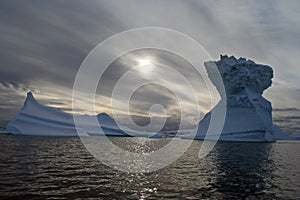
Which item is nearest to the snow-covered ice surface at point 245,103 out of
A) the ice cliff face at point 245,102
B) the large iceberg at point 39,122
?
the ice cliff face at point 245,102

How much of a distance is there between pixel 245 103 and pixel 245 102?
360 mm

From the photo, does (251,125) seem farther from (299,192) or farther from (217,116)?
(299,192)

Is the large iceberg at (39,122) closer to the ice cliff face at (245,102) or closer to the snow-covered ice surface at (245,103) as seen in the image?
the snow-covered ice surface at (245,103)

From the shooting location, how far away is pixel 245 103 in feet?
253

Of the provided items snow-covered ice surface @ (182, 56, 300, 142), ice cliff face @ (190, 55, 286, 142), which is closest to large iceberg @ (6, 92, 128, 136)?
snow-covered ice surface @ (182, 56, 300, 142)

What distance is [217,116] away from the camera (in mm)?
79875

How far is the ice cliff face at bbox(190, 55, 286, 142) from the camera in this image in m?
74.0

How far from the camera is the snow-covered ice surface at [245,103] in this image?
243 ft

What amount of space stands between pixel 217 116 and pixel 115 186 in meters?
70.4

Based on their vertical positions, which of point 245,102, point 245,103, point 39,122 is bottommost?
point 39,122

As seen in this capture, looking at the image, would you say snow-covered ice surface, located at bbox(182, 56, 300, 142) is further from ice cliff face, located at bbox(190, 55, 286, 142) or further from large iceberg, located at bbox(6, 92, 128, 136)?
large iceberg, located at bbox(6, 92, 128, 136)

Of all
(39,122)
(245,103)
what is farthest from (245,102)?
(39,122)

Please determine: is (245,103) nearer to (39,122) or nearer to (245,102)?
(245,102)

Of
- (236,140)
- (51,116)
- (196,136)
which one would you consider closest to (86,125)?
(51,116)
